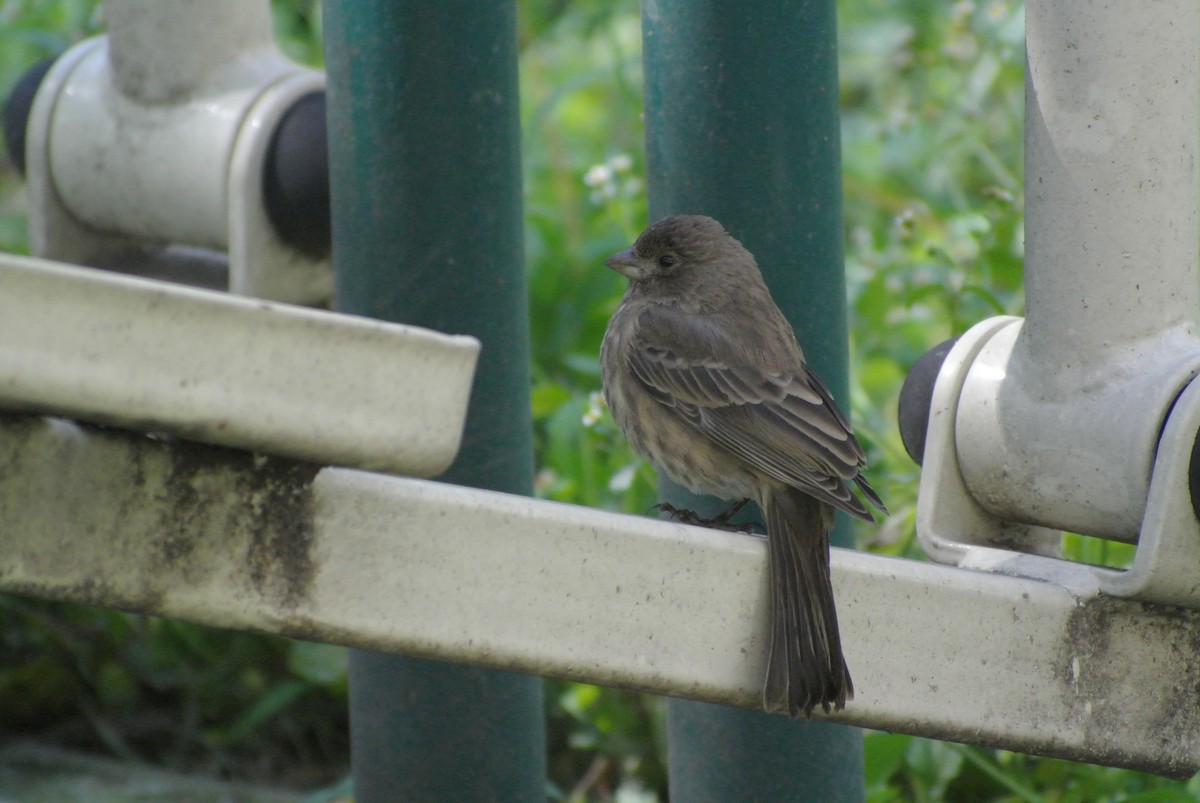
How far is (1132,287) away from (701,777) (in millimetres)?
1044

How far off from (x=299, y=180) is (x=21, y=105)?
95cm

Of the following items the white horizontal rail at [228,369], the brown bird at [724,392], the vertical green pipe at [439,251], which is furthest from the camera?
the brown bird at [724,392]

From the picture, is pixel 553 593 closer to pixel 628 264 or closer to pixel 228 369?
pixel 228 369

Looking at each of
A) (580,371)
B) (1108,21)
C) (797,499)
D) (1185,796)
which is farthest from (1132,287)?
(580,371)

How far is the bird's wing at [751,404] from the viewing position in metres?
2.66

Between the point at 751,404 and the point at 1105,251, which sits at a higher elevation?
the point at 1105,251

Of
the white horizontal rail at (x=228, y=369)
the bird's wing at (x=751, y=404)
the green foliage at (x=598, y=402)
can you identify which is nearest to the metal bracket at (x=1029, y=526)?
the bird's wing at (x=751, y=404)

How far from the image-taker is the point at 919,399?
2400 millimetres

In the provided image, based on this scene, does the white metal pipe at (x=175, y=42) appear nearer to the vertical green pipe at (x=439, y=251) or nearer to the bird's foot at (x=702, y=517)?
→ the vertical green pipe at (x=439, y=251)

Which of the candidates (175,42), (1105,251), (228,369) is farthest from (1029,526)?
(175,42)

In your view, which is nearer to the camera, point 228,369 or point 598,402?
point 228,369

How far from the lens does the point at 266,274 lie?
291 centimetres

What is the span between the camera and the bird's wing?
266 cm

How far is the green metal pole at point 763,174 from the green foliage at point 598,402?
558mm
